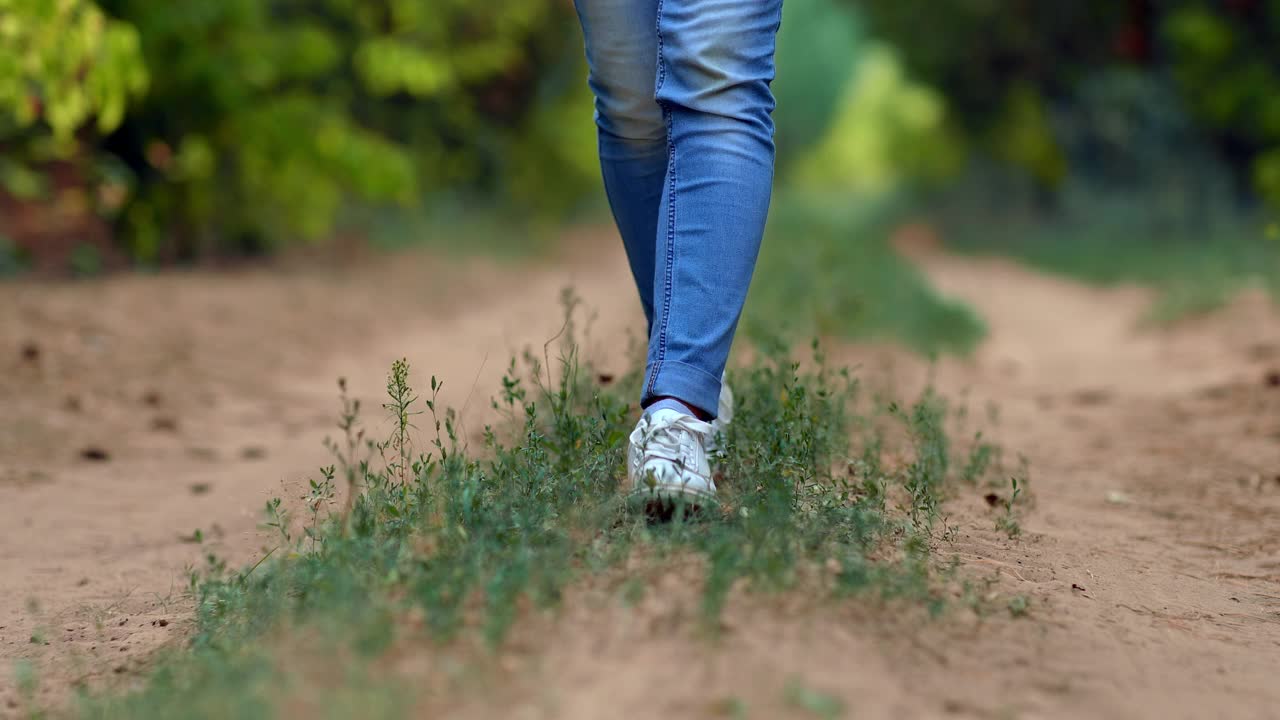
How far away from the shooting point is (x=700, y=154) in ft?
7.20

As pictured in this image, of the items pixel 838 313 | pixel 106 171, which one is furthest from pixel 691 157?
pixel 106 171

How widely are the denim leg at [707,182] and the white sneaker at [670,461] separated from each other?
0.20ft

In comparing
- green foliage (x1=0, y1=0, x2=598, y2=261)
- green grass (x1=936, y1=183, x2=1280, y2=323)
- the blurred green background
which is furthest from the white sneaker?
green grass (x1=936, y1=183, x2=1280, y2=323)

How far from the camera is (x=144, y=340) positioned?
5.71 meters

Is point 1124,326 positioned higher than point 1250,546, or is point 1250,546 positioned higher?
point 1124,326

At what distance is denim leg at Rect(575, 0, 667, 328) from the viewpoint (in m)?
2.26

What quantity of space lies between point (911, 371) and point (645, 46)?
3716 millimetres

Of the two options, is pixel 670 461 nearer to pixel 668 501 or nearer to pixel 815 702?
pixel 668 501

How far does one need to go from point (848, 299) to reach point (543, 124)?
27.0 feet

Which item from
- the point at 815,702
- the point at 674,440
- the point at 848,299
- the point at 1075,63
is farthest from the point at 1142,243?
the point at 815,702

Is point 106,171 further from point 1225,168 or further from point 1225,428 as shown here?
point 1225,168

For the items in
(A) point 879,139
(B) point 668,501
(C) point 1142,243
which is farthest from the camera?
(A) point 879,139

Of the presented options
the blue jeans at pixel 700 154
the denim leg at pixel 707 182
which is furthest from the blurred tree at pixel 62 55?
the denim leg at pixel 707 182

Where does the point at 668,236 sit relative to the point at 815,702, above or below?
above
